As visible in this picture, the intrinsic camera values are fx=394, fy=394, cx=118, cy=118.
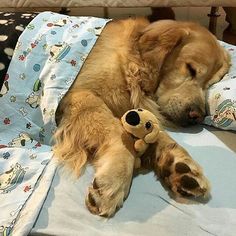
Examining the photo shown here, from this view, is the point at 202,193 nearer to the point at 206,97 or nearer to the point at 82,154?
the point at 82,154

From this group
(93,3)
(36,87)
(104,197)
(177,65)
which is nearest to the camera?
(104,197)

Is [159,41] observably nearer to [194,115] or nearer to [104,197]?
[194,115]

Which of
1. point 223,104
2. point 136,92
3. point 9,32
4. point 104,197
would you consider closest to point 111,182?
point 104,197

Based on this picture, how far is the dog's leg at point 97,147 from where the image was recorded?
3.33 ft

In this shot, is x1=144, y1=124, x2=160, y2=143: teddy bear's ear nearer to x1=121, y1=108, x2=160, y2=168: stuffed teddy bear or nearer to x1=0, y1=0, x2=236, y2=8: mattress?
x1=121, y1=108, x2=160, y2=168: stuffed teddy bear

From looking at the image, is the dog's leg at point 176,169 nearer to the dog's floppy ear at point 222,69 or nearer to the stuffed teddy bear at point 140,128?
the stuffed teddy bear at point 140,128

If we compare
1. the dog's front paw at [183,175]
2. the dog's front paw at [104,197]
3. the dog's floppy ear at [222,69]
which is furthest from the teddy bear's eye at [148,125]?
the dog's floppy ear at [222,69]

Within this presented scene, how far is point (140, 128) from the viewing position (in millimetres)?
1161

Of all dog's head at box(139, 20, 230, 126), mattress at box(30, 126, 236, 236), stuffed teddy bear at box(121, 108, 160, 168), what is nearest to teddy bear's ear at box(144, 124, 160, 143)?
stuffed teddy bear at box(121, 108, 160, 168)

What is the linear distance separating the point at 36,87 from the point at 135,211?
0.59 meters

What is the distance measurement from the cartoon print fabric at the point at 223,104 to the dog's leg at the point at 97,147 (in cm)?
38

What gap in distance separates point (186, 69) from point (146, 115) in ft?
1.23

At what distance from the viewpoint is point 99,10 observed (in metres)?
3.12

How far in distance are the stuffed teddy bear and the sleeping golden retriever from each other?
1.0 inches
